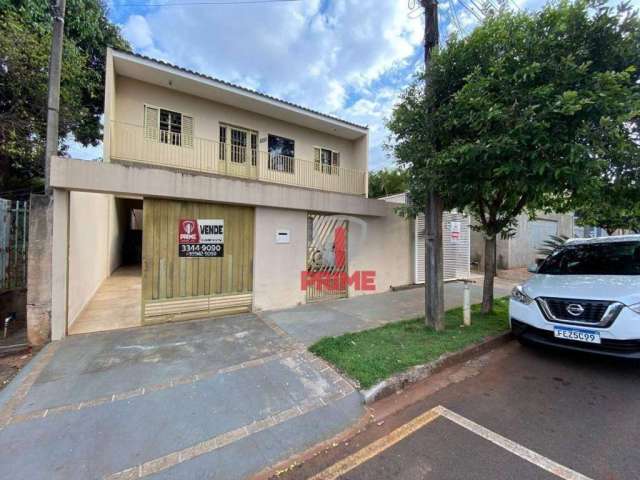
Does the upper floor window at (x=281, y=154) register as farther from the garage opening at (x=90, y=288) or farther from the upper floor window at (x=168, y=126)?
the garage opening at (x=90, y=288)

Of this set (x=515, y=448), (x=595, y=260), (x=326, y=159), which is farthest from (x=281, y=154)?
(x=515, y=448)

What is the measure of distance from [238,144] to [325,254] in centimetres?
454

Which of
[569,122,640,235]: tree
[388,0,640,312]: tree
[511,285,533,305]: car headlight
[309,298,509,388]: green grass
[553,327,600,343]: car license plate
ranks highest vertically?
[388,0,640,312]: tree

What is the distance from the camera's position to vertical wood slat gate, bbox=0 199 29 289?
5027 millimetres

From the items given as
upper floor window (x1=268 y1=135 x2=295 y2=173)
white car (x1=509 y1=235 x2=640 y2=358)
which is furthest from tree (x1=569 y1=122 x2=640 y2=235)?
upper floor window (x1=268 y1=135 x2=295 y2=173)

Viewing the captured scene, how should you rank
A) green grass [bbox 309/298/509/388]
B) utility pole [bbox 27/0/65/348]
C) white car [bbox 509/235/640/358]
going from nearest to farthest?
white car [bbox 509/235/640/358]
green grass [bbox 309/298/509/388]
utility pole [bbox 27/0/65/348]

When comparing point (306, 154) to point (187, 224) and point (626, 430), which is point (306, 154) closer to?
point (187, 224)

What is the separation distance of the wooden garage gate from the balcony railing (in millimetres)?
2740

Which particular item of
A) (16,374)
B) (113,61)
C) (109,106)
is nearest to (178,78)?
(113,61)

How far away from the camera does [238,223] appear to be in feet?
19.3

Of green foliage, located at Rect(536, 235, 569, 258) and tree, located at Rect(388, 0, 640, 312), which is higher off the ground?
tree, located at Rect(388, 0, 640, 312)

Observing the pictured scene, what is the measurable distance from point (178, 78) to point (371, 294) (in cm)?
773

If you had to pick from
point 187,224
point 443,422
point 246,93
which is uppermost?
point 246,93

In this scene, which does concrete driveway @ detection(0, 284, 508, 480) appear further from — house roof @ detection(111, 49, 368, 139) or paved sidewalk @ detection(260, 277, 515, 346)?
house roof @ detection(111, 49, 368, 139)
